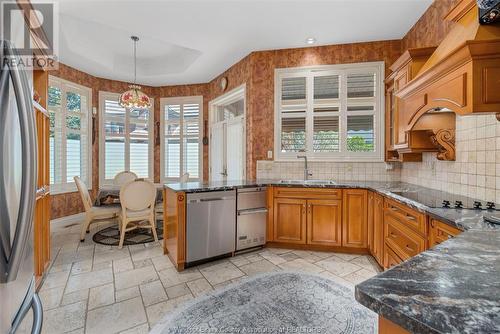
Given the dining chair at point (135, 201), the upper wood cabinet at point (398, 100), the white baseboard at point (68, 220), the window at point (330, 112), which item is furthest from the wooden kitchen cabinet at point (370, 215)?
the white baseboard at point (68, 220)

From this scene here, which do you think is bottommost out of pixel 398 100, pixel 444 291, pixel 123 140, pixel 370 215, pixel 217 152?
pixel 370 215

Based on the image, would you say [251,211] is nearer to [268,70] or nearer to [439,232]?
[439,232]

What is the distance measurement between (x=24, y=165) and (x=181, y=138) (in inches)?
186

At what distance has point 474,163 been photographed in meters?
2.03

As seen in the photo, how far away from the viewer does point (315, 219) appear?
10.0ft

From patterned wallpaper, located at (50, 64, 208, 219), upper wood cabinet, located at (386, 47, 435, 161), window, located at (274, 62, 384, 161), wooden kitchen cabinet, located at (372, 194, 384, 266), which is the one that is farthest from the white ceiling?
wooden kitchen cabinet, located at (372, 194, 384, 266)

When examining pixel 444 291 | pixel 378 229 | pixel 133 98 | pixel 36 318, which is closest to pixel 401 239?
pixel 378 229

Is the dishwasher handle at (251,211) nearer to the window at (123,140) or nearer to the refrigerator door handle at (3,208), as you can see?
the refrigerator door handle at (3,208)

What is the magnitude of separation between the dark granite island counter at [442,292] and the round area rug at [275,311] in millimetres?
1179

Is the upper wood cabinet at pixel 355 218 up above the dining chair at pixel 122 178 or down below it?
below

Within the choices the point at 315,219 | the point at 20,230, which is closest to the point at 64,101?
the point at 20,230

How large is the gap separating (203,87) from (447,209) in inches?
196

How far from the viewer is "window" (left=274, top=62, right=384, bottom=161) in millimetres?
3473

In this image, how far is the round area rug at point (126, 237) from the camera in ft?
11.3
